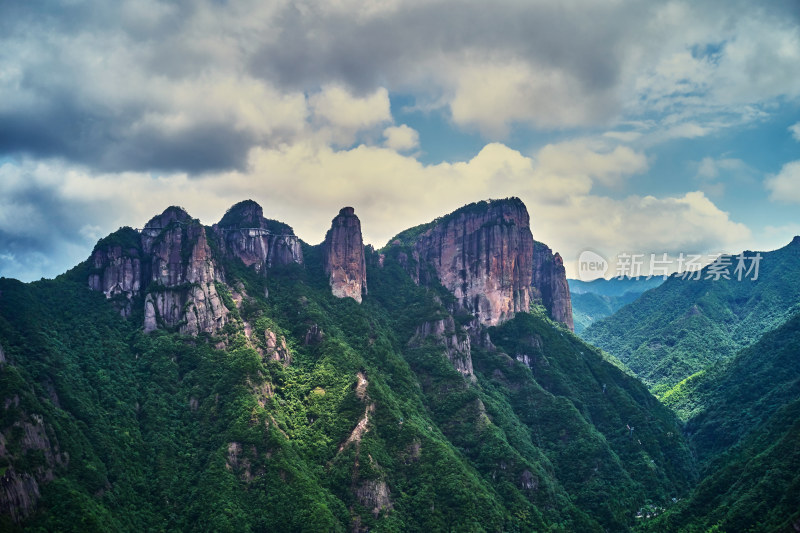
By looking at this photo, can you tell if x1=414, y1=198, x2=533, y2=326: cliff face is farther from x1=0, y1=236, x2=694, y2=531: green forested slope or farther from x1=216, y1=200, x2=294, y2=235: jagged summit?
x1=216, y1=200, x2=294, y2=235: jagged summit

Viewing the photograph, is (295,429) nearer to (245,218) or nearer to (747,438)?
(245,218)

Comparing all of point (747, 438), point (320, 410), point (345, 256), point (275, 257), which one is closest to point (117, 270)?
point (275, 257)

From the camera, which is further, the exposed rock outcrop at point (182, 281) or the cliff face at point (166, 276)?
the cliff face at point (166, 276)

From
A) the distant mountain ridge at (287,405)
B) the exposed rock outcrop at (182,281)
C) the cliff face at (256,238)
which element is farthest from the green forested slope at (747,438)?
the cliff face at (256,238)

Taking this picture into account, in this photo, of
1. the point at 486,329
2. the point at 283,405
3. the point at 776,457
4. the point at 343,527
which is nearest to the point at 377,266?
the point at 486,329

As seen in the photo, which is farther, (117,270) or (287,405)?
(117,270)

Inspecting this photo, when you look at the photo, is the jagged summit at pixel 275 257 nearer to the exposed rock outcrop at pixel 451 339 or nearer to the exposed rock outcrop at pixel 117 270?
the exposed rock outcrop at pixel 117 270

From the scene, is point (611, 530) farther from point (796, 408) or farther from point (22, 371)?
point (22, 371)
